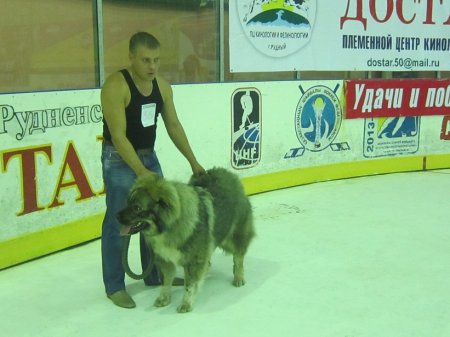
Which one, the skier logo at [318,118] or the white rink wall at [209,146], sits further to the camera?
the skier logo at [318,118]

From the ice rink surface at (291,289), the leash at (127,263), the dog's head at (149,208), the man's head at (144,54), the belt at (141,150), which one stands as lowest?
the ice rink surface at (291,289)

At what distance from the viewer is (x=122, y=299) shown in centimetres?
349

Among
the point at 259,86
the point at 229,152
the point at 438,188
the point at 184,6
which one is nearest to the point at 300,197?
the point at 229,152

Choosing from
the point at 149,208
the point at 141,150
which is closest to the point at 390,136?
the point at 141,150

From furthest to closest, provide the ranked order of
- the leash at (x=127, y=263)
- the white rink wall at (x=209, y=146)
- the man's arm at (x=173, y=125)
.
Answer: the white rink wall at (x=209, y=146)
the man's arm at (x=173, y=125)
the leash at (x=127, y=263)

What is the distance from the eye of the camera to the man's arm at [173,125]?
356 cm

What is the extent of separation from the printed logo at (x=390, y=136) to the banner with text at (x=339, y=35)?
724mm

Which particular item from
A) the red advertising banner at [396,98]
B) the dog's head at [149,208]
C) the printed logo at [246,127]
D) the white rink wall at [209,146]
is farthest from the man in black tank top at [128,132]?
the red advertising banner at [396,98]

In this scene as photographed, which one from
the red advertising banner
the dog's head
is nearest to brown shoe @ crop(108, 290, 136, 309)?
the dog's head

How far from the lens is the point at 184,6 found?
6129 millimetres

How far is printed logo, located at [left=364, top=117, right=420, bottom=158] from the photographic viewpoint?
7480 millimetres

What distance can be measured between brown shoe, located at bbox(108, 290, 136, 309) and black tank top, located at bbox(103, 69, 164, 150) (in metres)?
0.94

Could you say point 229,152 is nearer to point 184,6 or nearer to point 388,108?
point 184,6

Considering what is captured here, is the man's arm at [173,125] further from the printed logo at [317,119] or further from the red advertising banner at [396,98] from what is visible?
the red advertising banner at [396,98]
